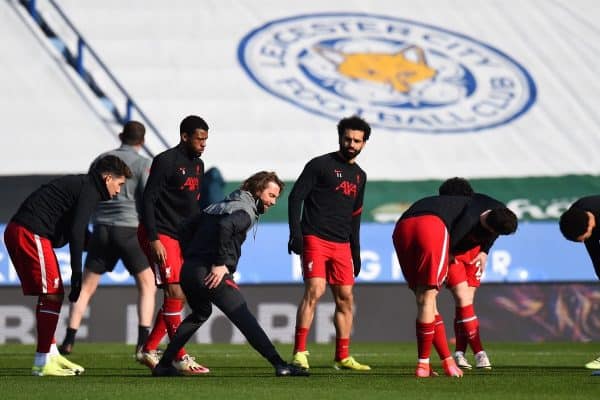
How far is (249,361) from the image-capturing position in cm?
1176

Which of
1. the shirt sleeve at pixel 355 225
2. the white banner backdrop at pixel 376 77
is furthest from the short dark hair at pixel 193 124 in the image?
the white banner backdrop at pixel 376 77

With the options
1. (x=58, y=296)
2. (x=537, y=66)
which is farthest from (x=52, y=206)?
(x=537, y=66)

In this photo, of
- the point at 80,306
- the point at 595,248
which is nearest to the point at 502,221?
the point at 595,248

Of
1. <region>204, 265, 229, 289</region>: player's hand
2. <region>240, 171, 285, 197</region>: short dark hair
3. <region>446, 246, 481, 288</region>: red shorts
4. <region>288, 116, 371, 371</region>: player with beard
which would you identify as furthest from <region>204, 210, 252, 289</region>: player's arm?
<region>446, 246, 481, 288</region>: red shorts

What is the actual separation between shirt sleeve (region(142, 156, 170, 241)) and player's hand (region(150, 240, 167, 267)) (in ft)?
0.13

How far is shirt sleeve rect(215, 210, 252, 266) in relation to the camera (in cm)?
Answer: 870

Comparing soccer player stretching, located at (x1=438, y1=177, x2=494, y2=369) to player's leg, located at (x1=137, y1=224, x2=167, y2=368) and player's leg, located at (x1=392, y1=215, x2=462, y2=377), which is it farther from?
player's leg, located at (x1=137, y1=224, x2=167, y2=368)

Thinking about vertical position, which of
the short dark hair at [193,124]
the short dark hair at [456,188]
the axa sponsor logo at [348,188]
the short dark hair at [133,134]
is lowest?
the axa sponsor logo at [348,188]

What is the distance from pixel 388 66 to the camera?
21312 millimetres

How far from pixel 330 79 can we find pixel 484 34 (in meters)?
2.84

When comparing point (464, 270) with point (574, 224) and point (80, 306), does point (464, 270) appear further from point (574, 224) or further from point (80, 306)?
point (80, 306)

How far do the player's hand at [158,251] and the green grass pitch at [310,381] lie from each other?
82cm

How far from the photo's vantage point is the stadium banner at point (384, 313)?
623 inches

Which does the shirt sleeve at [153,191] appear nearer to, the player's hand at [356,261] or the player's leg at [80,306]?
the player's hand at [356,261]
